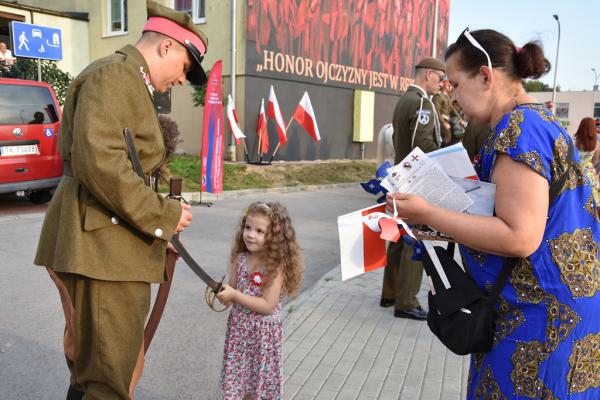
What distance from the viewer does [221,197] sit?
39.6 ft

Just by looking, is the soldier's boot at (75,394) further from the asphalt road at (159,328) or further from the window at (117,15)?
the window at (117,15)

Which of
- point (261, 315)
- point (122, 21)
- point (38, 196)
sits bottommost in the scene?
point (38, 196)

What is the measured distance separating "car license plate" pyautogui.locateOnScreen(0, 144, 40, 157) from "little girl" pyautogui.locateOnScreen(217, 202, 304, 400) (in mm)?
7266

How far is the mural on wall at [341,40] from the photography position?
16.9 meters

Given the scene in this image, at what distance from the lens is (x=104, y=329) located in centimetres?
209

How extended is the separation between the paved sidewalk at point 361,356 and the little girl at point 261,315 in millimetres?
455

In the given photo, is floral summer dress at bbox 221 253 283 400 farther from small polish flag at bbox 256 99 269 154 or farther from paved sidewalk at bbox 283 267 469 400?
small polish flag at bbox 256 99 269 154

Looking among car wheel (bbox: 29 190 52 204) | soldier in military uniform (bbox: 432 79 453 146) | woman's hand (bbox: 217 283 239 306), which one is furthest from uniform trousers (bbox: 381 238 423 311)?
car wheel (bbox: 29 190 52 204)

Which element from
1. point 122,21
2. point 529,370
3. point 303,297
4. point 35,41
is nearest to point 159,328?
point 303,297

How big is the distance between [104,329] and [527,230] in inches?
63.2

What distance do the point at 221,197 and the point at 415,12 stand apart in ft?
56.2

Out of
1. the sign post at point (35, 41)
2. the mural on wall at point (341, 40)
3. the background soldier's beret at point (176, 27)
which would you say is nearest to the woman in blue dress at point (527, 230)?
the background soldier's beret at point (176, 27)

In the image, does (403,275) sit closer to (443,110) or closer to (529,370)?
(443,110)

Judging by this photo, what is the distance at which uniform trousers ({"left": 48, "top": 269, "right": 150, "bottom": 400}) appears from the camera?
2.09 m
